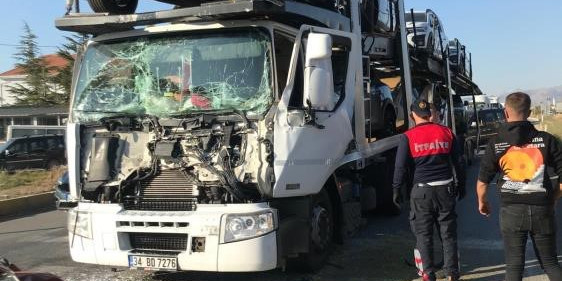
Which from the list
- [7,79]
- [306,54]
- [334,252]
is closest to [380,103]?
[334,252]

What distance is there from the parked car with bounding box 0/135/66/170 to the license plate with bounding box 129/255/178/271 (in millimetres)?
17415

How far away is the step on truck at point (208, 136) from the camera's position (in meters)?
5.03

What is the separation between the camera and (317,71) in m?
5.28

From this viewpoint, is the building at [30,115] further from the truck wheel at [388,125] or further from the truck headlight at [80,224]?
the truck headlight at [80,224]

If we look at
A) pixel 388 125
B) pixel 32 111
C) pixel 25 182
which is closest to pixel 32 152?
pixel 25 182

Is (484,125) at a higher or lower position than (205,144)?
higher

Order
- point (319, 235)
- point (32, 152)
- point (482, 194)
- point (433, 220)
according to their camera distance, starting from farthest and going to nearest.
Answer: point (32, 152), point (319, 235), point (433, 220), point (482, 194)

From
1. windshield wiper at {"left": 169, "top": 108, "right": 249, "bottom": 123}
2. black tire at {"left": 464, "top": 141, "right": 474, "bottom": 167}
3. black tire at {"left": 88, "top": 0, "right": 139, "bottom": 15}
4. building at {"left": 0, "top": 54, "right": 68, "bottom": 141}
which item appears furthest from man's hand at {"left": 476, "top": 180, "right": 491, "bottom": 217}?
building at {"left": 0, "top": 54, "right": 68, "bottom": 141}

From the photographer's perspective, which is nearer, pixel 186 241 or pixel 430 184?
pixel 186 241

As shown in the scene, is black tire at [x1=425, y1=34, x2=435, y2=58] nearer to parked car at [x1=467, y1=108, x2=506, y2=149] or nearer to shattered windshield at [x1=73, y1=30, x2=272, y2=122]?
shattered windshield at [x1=73, y1=30, x2=272, y2=122]

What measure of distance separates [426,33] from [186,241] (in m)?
7.16

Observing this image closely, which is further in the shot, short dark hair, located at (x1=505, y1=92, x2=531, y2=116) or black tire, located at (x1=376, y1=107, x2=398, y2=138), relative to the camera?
black tire, located at (x1=376, y1=107, x2=398, y2=138)

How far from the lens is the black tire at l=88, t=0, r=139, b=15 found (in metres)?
5.95

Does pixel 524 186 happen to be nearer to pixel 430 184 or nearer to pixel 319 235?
pixel 430 184
